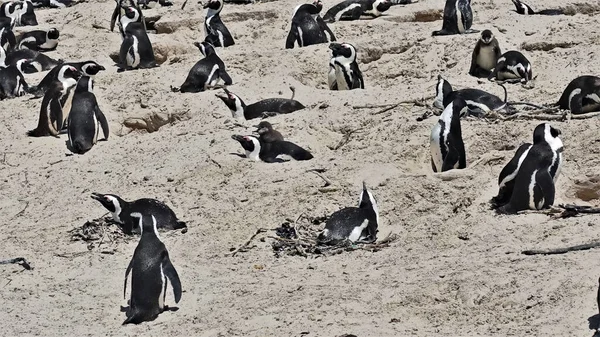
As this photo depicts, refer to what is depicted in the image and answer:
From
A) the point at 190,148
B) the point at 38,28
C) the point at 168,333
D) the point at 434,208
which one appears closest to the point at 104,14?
the point at 38,28

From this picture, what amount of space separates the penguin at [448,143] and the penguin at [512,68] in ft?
7.18

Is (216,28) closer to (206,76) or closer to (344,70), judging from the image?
(206,76)

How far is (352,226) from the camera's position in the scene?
8.44 metres

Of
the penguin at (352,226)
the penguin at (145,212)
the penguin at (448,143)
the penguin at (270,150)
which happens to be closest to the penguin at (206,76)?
the penguin at (270,150)

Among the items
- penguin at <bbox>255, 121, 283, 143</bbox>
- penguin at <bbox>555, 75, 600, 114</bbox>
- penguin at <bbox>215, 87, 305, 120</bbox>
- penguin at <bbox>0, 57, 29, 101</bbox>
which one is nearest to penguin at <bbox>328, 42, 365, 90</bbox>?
penguin at <bbox>215, 87, 305, 120</bbox>

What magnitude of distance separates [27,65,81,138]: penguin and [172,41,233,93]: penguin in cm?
104

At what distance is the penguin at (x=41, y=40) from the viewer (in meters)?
15.1

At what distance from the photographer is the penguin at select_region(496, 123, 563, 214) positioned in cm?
835

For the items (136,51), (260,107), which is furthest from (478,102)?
(136,51)

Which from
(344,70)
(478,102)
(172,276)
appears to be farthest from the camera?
(344,70)

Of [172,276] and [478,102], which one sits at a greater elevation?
[478,102]

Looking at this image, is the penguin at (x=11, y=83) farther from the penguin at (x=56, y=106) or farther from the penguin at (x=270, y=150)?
the penguin at (x=270, y=150)

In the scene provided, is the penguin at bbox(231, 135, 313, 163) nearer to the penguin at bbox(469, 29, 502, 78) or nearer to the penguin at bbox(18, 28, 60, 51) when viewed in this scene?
the penguin at bbox(469, 29, 502, 78)

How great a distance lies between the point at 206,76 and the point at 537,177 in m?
4.83
